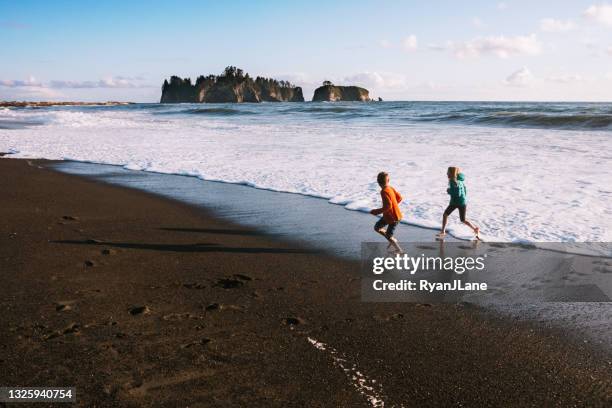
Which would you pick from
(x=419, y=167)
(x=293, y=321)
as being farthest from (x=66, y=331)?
(x=419, y=167)

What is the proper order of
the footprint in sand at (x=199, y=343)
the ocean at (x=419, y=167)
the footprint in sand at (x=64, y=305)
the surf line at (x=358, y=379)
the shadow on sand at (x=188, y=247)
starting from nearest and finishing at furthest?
the surf line at (x=358, y=379), the footprint in sand at (x=199, y=343), the footprint in sand at (x=64, y=305), the shadow on sand at (x=188, y=247), the ocean at (x=419, y=167)

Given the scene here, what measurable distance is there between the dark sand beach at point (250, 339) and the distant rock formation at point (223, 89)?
143 metres

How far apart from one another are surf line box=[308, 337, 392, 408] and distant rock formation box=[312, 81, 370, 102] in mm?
149797

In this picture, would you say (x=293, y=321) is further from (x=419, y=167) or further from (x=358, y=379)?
(x=419, y=167)

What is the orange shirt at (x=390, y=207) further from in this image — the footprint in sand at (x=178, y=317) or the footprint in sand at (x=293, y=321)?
the footprint in sand at (x=178, y=317)

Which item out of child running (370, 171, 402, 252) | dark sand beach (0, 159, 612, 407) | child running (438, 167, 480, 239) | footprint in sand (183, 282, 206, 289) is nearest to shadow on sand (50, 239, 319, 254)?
dark sand beach (0, 159, 612, 407)

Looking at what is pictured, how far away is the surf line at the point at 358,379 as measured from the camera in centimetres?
282

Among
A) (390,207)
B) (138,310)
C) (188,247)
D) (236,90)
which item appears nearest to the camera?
(138,310)

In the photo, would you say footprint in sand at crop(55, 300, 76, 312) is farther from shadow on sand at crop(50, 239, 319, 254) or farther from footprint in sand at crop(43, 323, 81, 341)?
shadow on sand at crop(50, 239, 319, 254)

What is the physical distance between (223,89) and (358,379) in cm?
14745

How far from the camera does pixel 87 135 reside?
21.6 m

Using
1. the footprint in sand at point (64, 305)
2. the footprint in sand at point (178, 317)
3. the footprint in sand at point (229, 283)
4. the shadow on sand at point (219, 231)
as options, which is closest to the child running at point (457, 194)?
the shadow on sand at point (219, 231)

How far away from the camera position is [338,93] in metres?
156

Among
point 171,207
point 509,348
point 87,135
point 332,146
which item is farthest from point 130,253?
point 87,135
